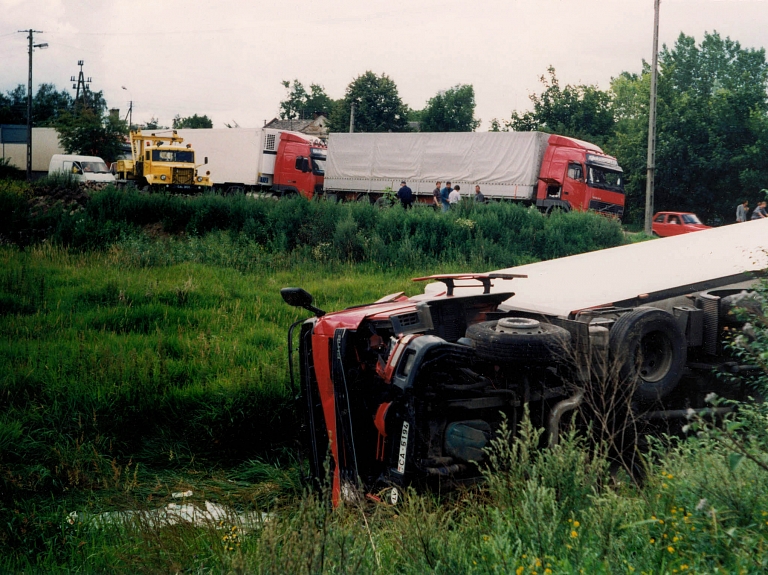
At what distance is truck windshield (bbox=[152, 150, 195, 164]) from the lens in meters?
31.6

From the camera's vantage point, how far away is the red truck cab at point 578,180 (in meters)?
26.8

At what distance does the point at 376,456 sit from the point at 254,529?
91 cm

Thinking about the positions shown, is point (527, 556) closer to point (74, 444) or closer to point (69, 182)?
point (74, 444)

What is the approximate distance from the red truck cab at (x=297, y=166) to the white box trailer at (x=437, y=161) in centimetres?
60

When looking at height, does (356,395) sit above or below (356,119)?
below

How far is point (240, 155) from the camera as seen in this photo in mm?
34125

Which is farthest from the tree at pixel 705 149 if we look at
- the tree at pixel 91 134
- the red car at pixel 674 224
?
the tree at pixel 91 134

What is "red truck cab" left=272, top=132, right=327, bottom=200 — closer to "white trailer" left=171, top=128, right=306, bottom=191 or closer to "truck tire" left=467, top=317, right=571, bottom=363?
"white trailer" left=171, top=128, right=306, bottom=191

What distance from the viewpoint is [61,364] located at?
26.9 feet

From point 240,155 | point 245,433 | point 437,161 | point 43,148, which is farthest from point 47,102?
point 245,433

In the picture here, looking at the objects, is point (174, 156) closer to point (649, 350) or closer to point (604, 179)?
point (604, 179)

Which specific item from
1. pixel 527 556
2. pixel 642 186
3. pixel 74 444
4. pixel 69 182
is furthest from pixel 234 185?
pixel 527 556

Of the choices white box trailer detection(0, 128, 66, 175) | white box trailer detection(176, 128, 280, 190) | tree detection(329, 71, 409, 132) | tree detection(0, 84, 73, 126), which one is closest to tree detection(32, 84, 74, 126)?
tree detection(0, 84, 73, 126)

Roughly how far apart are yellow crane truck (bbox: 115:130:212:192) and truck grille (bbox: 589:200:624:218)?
16.0 m
